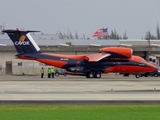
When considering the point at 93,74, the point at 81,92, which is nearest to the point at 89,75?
the point at 93,74

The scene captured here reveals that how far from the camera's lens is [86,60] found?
5994 centimetres

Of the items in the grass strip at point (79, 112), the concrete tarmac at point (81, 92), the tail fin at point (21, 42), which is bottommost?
the grass strip at point (79, 112)

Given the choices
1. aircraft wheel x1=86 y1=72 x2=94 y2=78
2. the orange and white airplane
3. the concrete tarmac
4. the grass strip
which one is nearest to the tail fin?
the orange and white airplane

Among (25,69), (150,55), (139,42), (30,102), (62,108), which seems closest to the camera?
(62,108)

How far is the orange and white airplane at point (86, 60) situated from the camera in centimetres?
5947

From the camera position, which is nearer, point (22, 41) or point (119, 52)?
point (119, 52)

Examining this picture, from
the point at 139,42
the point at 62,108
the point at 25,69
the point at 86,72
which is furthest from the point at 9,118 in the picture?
the point at 139,42

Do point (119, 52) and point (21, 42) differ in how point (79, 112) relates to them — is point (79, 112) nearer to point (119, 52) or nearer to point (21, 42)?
point (119, 52)

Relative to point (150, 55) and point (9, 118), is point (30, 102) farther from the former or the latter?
point (150, 55)

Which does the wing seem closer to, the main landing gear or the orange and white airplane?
the orange and white airplane

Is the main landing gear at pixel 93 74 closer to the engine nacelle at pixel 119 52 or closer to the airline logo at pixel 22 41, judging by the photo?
the engine nacelle at pixel 119 52

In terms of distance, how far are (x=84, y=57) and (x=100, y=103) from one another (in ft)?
120

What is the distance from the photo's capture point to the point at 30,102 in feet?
76.4

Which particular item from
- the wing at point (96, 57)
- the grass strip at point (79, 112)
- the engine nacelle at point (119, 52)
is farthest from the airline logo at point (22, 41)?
the grass strip at point (79, 112)
